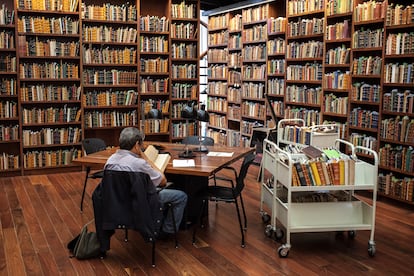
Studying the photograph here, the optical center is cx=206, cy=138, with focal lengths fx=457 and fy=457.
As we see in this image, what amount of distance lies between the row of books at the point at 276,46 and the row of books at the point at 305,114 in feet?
3.22

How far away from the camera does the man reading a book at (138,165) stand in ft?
12.2

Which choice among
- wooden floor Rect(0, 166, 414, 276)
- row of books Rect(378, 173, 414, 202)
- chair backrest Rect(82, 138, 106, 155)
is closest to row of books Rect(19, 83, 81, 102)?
chair backrest Rect(82, 138, 106, 155)

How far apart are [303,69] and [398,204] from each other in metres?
2.56

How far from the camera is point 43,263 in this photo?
3904mm

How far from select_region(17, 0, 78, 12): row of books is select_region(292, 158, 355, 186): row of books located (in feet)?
16.4

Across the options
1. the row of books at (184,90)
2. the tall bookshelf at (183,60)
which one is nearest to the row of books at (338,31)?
the tall bookshelf at (183,60)

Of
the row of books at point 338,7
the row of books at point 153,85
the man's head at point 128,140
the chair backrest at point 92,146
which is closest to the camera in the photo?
the man's head at point 128,140

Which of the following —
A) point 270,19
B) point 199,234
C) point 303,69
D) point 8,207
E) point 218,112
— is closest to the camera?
point 199,234

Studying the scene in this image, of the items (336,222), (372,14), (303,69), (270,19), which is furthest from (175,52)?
(336,222)

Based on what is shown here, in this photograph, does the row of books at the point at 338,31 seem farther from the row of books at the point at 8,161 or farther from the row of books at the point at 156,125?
the row of books at the point at 8,161

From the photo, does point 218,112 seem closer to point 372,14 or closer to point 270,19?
point 270,19

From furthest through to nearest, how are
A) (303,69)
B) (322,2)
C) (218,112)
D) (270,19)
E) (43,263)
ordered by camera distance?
(218,112)
(270,19)
(303,69)
(322,2)
(43,263)

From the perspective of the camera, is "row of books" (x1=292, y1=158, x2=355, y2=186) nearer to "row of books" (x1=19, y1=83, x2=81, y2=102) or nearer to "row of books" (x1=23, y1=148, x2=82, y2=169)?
"row of books" (x1=23, y1=148, x2=82, y2=169)

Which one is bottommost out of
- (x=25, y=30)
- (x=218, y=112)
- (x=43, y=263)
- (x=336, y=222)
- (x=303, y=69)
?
(x=43, y=263)
